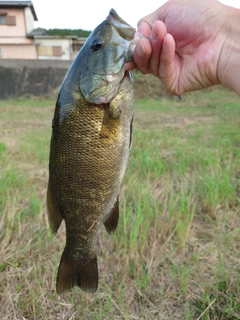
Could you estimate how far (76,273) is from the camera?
56.3 inches

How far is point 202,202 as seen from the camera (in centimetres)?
307

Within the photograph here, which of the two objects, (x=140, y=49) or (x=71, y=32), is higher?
(x=140, y=49)

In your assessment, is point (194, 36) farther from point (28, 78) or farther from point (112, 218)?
point (28, 78)

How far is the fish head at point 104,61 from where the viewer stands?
1.19 metres

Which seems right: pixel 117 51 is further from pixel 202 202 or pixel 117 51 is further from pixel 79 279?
pixel 202 202

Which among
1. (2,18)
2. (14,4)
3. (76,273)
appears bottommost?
(2,18)

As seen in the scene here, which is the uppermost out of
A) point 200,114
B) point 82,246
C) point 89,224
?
point 89,224

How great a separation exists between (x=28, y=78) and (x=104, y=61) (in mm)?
13502

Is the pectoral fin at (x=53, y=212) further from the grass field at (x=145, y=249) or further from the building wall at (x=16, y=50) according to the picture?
the building wall at (x=16, y=50)

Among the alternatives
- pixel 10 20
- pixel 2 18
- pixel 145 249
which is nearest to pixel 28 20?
pixel 10 20

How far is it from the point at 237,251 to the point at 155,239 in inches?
26.9

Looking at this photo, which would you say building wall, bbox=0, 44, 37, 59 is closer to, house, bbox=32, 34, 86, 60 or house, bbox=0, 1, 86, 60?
house, bbox=0, 1, 86, 60

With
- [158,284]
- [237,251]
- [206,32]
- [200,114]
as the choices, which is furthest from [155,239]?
[200,114]

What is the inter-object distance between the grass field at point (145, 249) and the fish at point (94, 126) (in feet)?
Result: 3.52
